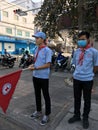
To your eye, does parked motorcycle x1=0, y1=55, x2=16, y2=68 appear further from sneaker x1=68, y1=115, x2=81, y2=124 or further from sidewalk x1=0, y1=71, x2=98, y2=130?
sneaker x1=68, y1=115, x2=81, y2=124

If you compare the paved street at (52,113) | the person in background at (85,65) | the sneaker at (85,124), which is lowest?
the paved street at (52,113)

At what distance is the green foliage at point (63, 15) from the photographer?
7.52 m

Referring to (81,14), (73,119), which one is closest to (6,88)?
(73,119)

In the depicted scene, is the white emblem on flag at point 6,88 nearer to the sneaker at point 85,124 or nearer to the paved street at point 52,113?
the paved street at point 52,113

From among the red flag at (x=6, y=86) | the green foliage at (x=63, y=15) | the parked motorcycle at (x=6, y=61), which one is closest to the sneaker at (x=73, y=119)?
the red flag at (x=6, y=86)

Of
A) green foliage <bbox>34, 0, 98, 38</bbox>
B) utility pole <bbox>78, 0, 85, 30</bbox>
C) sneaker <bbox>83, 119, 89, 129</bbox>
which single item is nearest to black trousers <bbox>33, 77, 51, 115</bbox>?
Result: sneaker <bbox>83, 119, 89, 129</bbox>

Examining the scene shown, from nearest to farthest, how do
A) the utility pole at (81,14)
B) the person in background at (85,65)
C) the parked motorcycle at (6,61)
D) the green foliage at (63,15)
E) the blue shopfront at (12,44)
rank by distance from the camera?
the person in background at (85,65) < the utility pole at (81,14) < the green foliage at (63,15) < the parked motorcycle at (6,61) < the blue shopfront at (12,44)

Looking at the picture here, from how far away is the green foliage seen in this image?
24.7 ft

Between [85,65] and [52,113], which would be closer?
[85,65]

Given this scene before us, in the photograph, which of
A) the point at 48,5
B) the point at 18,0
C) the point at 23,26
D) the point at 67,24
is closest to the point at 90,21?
the point at 67,24

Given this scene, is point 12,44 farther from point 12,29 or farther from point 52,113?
point 52,113

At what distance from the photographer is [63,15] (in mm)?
9617

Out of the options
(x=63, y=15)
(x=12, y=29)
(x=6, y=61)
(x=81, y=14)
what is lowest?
(x=6, y=61)

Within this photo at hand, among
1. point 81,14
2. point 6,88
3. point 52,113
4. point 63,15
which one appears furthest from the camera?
point 63,15
